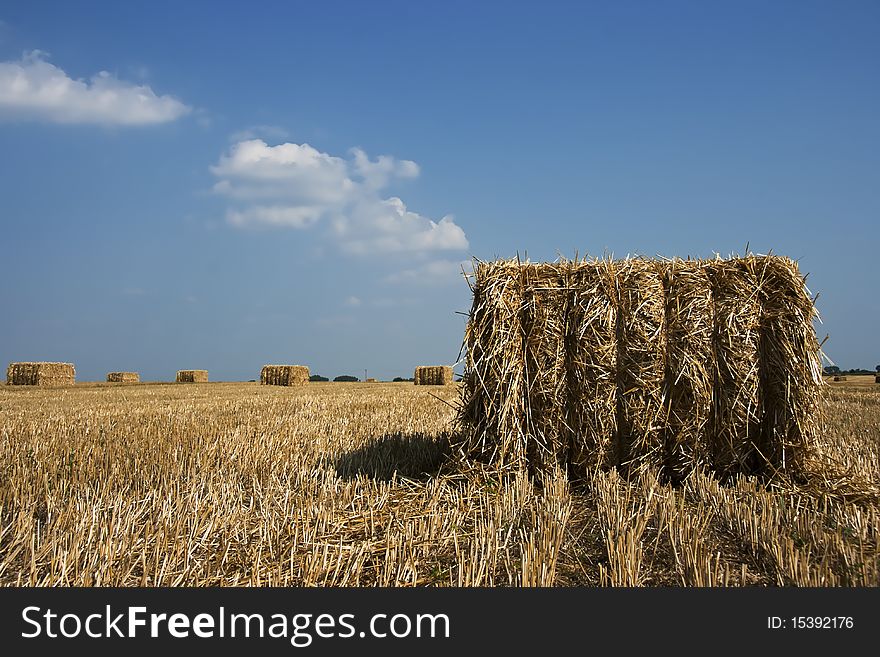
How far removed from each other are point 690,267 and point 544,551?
3.09 metres

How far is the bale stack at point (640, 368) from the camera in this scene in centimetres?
507

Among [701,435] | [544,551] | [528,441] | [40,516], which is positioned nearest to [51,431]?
[40,516]

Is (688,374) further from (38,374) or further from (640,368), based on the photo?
(38,374)

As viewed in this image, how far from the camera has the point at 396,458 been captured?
6164 mm

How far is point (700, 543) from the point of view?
3268mm

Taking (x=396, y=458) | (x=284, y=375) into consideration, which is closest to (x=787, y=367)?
(x=396, y=458)

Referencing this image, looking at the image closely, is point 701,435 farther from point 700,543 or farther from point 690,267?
point 700,543

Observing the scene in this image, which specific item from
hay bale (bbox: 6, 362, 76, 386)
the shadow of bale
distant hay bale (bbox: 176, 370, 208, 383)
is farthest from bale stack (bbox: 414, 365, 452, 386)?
the shadow of bale

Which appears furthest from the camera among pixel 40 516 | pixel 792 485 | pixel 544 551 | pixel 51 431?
pixel 51 431

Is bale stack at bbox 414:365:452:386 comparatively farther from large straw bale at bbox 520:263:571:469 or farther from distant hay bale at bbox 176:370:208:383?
large straw bale at bbox 520:263:571:469

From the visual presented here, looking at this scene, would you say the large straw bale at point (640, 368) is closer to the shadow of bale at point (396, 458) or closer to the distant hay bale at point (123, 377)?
the shadow of bale at point (396, 458)

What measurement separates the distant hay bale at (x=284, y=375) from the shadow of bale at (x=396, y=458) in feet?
72.1

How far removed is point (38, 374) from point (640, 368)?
94.4 feet

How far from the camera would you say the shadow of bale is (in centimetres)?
556
